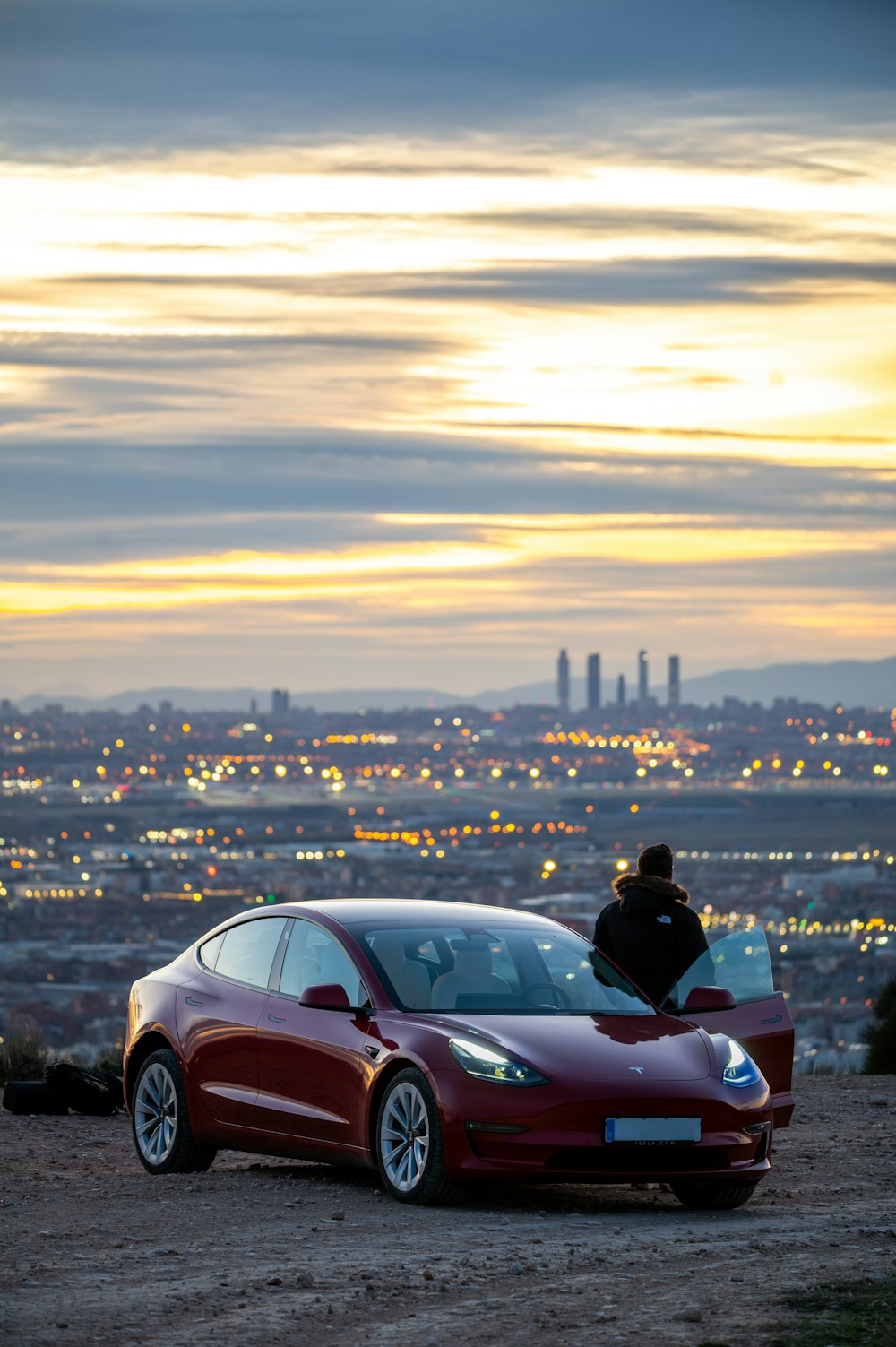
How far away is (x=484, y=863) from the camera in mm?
93438

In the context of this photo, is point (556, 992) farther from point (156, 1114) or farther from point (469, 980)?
point (156, 1114)

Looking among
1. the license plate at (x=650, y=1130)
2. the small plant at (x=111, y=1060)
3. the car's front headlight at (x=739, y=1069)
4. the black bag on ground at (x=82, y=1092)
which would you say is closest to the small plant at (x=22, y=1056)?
the small plant at (x=111, y=1060)

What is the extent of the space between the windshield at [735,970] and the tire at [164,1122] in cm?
257

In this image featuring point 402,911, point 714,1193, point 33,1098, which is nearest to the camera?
point 714,1193

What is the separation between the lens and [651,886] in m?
11.7

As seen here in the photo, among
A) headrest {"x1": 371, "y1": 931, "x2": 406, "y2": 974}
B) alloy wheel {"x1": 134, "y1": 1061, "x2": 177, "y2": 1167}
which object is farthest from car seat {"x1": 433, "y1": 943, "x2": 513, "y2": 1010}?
alloy wheel {"x1": 134, "y1": 1061, "x2": 177, "y2": 1167}

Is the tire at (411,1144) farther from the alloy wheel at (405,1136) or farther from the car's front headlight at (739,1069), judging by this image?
the car's front headlight at (739,1069)

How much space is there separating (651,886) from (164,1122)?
287 cm

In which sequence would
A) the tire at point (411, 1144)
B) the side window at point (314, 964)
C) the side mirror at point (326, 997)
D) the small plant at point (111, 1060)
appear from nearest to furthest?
the tire at point (411, 1144), the side mirror at point (326, 997), the side window at point (314, 964), the small plant at point (111, 1060)

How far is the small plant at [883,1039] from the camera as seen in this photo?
59.0 ft

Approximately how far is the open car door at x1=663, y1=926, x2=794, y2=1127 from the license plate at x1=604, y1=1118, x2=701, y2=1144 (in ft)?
4.40

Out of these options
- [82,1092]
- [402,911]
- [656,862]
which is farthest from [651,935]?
[82,1092]

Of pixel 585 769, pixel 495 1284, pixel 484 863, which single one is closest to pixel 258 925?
pixel 495 1284

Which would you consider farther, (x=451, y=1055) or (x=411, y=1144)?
(x=411, y=1144)
